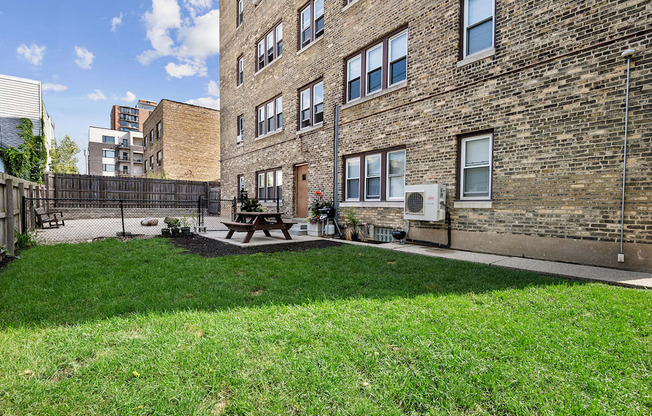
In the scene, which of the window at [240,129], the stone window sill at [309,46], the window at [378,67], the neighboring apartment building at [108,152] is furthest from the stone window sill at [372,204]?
the neighboring apartment building at [108,152]

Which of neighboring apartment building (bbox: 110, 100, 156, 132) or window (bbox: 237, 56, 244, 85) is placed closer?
window (bbox: 237, 56, 244, 85)

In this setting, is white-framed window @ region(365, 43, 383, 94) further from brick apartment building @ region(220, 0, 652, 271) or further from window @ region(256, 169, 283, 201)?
window @ region(256, 169, 283, 201)

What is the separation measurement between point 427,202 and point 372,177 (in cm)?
246

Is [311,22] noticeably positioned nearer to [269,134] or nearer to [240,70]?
[269,134]

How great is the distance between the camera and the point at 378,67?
30.9 ft

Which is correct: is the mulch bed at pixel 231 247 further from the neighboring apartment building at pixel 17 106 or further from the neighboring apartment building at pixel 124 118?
the neighboring apartment building at pixel 124 118

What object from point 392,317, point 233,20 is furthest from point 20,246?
point 233,20

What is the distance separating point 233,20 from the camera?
17266mm

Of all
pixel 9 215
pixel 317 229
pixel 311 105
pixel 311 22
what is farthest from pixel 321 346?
pixel 311 22

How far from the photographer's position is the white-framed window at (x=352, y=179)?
10.1 metres

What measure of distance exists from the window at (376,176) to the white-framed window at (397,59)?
2.00 metres

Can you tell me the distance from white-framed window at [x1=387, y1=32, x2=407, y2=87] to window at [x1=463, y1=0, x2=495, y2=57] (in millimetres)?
1718

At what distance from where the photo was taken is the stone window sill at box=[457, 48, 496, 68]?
22.4 ft

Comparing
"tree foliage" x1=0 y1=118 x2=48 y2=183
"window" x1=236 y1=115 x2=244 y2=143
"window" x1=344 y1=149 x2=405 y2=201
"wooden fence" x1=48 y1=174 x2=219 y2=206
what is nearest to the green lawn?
"window" x1=344 y1=149 x2=405 y2=201
